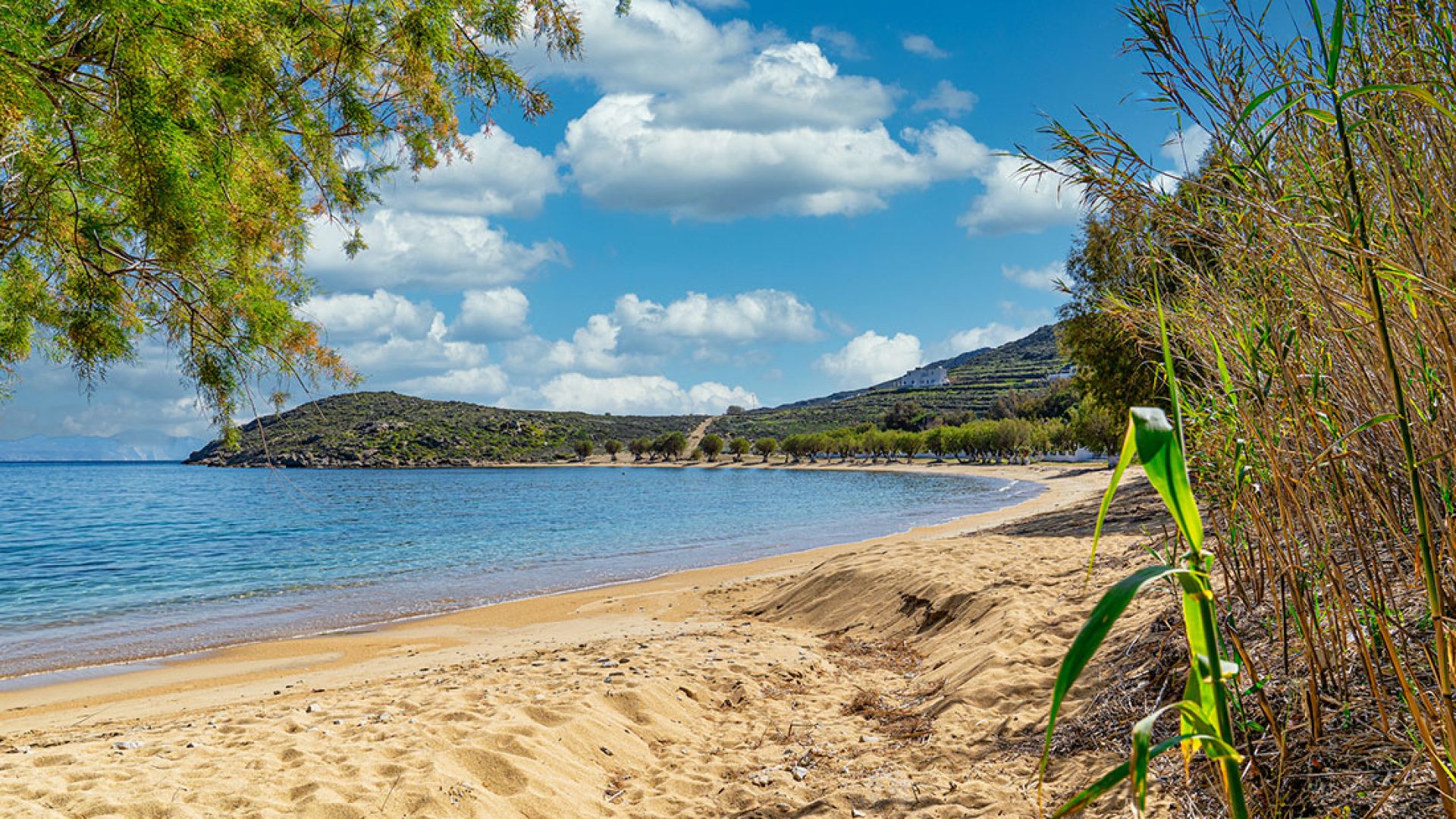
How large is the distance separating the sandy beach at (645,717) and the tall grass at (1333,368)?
972 millimetres

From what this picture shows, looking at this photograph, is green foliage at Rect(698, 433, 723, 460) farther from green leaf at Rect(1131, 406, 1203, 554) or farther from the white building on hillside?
green leaf at Rect(1131, 406, 1203, 554)

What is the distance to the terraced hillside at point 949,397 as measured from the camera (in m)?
128

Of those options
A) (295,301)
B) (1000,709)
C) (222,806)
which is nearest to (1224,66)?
(1000,709)

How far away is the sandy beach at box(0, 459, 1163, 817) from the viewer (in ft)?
13.1

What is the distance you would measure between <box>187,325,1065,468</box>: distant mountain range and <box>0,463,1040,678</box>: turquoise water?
176 feet

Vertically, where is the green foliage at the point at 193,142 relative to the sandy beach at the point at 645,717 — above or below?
above

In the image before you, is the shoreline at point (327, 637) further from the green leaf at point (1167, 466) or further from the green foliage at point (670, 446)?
the green foliage at point (670, 446)

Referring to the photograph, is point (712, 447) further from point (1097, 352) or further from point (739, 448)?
point (1097, 352)

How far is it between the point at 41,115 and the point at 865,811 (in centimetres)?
430

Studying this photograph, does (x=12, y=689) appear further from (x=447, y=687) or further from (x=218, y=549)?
(x=218, y=549)

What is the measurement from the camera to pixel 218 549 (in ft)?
82.2

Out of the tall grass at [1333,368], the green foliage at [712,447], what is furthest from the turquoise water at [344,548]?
the green foliage at [712,447]

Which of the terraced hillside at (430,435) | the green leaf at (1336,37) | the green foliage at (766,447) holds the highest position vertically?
the terraced hillside at (430,435)

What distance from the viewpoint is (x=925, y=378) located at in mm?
169125
